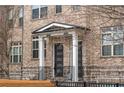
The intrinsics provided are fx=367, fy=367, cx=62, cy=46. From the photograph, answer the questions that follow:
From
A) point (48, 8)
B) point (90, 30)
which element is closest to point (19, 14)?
point (48, 8)

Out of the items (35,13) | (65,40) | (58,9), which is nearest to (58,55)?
(65,40)

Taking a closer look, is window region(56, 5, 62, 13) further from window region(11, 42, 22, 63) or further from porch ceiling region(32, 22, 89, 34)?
window region(11, 42, 22, 63)

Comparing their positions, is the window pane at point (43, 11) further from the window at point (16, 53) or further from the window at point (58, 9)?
the window at point (16, 53)

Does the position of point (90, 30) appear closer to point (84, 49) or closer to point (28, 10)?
point (84, 49)

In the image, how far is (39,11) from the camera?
760 inches

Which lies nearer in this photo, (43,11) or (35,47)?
(43,11)

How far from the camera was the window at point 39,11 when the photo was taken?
19.0 meters

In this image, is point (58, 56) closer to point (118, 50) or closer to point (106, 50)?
point (106, 50)

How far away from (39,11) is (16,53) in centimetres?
266

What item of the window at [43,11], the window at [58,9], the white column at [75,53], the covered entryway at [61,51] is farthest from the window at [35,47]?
the white column at [75,53]

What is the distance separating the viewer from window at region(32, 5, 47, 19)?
19038 millimetres
